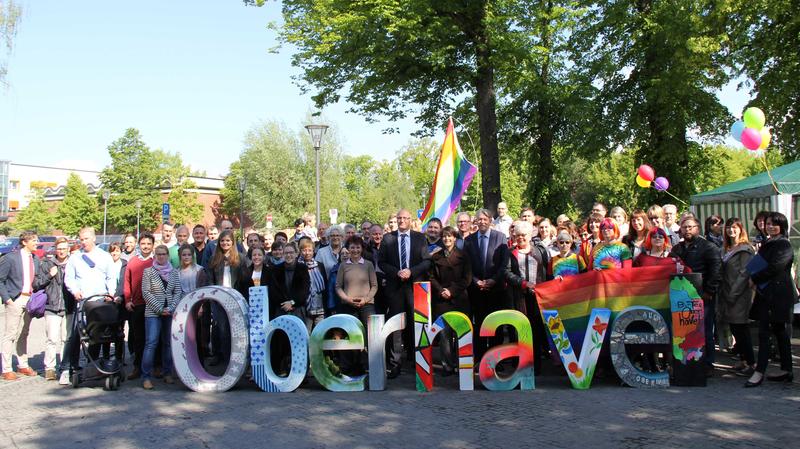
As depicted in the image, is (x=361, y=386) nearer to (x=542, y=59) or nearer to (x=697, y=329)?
(x=697, y=329)

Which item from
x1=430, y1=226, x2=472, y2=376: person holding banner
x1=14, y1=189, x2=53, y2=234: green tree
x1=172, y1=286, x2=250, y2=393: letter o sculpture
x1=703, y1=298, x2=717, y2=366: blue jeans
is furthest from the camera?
x1=14, y1=189, x2=53, y2=234: green tree

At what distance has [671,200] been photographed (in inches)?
850

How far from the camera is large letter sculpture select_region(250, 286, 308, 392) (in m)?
7.31

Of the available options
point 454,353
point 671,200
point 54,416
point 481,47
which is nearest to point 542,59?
point 481,47

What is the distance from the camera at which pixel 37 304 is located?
8.19 meters

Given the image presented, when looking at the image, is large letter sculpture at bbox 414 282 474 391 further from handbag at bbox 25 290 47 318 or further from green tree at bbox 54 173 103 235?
green tree at bbox 54 173 103 235

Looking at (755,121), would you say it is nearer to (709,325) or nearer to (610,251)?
(709,325)

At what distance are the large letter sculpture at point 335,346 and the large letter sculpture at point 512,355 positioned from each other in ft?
4.69

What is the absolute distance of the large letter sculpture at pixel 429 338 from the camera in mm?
7191

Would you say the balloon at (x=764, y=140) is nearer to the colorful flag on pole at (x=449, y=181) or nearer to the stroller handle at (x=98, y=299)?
the colorful flag on pole at (x=449, y=181)

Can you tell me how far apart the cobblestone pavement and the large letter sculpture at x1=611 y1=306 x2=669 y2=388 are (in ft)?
0.59

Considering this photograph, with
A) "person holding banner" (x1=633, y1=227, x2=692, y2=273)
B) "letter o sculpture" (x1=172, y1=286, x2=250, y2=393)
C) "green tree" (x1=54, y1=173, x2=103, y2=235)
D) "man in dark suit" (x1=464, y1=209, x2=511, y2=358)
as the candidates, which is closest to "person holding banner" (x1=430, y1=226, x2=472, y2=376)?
"man in dark suit" (x1=464, y1=209, x2=511, y2=358)

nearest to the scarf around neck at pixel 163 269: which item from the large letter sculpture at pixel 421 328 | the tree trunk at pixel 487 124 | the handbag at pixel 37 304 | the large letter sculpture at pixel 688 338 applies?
the handbag at pixel 37 304

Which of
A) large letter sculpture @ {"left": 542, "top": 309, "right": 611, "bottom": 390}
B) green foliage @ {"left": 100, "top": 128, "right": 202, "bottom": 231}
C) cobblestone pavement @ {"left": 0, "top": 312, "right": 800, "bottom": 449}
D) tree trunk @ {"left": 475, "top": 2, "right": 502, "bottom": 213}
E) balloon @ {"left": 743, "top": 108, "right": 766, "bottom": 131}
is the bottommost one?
cobblestone pavement @ {"left": 0, "top": 312, "right": 800, "bottom": 449}
